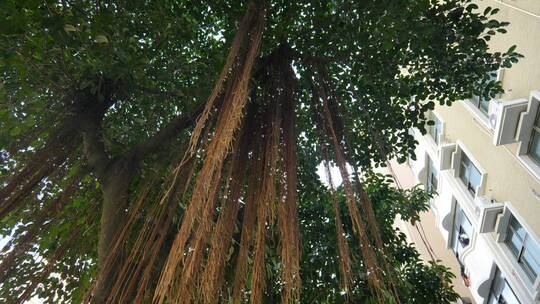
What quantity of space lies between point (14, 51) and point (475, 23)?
121 inches

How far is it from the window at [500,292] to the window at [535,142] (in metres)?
2.44

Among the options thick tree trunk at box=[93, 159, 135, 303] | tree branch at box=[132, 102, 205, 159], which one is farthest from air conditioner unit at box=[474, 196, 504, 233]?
thick tree trunk at box=[93, 159, 135, 303]

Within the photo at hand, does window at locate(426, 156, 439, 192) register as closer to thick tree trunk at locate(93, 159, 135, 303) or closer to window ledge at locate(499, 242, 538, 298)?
window ledge at locate(499, 242, 538, 298)

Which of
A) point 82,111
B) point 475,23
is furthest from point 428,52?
point 82,111

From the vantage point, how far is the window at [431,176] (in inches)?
396

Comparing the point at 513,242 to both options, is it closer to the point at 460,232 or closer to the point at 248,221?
the point at 460,232

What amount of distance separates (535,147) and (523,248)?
1.64 metres

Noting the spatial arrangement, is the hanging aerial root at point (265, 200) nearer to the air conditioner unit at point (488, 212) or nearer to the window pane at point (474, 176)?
the air conditioner unit at point (488, 212)

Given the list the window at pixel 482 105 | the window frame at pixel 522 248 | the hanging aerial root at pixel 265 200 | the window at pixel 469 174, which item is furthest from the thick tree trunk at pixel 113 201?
the window at pixel 469 174

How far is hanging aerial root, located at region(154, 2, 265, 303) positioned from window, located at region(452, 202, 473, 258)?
785 cm

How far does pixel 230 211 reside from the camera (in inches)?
66.9

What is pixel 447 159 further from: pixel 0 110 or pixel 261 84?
pixel 0 110

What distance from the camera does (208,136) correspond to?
75.5 inches

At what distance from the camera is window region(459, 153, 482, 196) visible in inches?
306
